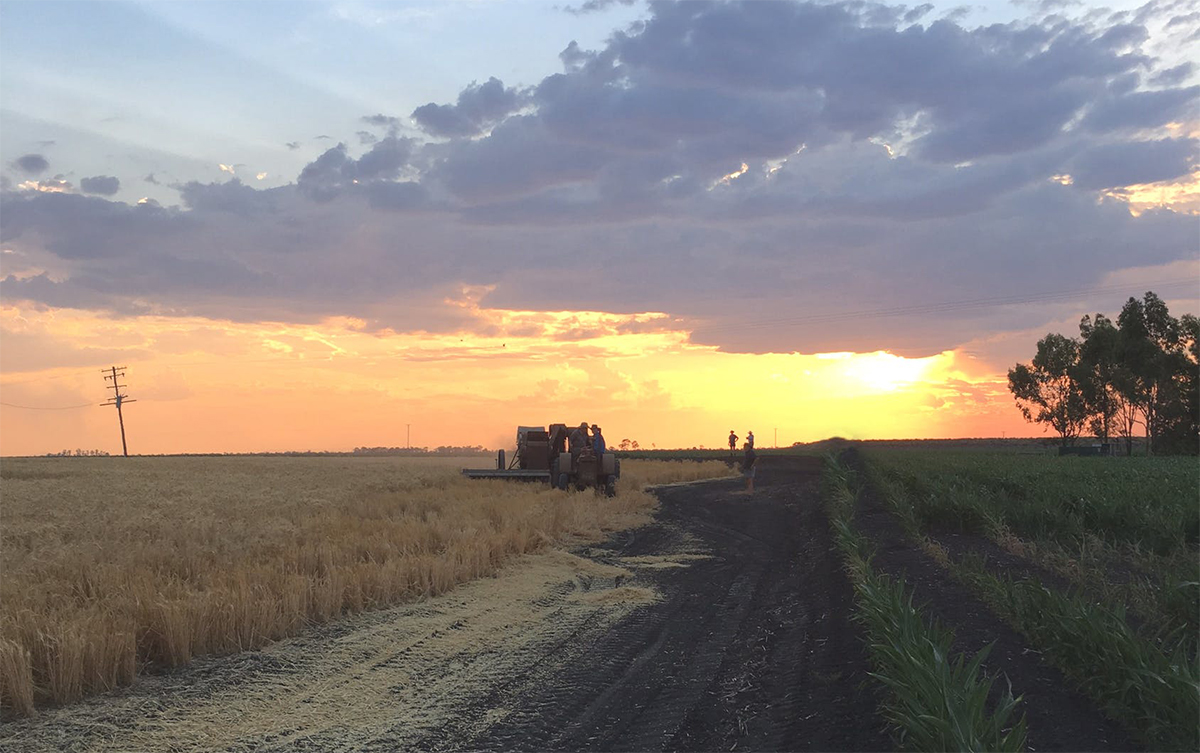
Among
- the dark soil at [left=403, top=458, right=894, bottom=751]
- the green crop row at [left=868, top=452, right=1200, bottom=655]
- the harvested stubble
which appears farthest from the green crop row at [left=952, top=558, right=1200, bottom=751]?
the harvested stubble

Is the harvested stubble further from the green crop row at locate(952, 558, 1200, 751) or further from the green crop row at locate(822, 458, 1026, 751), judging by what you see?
the green crop row at locate(952, 558, 1200, 751)

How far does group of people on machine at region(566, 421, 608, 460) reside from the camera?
1179 inches

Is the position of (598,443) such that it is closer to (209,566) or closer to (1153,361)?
(209,566)

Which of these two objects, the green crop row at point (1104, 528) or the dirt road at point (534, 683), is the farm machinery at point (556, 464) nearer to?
the green crop row at point (1104, 528)

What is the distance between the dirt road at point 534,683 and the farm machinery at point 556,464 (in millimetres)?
16414

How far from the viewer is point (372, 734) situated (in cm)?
688

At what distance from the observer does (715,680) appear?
27.1 ft

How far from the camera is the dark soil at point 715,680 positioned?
6.64m

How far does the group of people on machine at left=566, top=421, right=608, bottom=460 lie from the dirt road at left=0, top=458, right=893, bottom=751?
53.8ft

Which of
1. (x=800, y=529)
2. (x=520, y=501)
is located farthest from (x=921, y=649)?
(x=520, y=501)

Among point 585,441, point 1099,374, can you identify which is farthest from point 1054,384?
point 585,441

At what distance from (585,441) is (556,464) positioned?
1259 mm

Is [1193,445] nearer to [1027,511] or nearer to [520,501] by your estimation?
[1027,511]

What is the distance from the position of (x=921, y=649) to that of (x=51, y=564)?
40.7 feet
